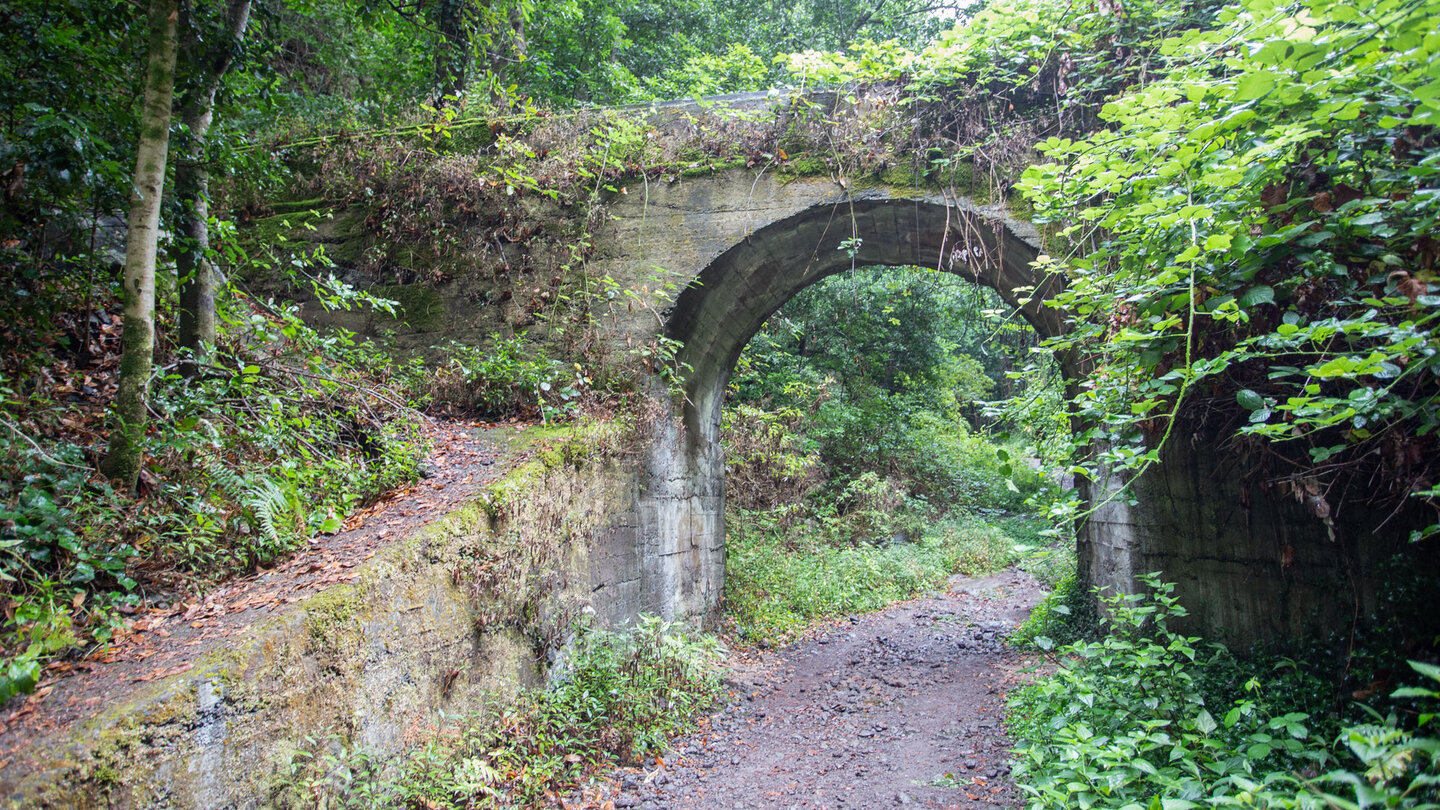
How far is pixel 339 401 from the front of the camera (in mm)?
5141

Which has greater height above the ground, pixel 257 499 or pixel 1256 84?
pixel 1256 84

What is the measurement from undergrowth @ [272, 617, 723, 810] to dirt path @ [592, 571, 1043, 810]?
241 millimetres

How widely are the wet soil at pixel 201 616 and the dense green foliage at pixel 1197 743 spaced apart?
11.8 ft

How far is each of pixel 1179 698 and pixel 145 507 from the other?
542cm

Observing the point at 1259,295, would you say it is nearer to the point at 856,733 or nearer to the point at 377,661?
the point at 856,733

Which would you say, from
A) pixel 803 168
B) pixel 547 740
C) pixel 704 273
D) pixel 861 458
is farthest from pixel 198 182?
pixel 861 458

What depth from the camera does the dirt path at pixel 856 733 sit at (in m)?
4.15

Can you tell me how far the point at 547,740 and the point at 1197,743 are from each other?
3.60 m

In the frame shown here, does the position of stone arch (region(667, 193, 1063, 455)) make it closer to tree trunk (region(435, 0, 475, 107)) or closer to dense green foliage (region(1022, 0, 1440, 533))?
dense green foliage (region(1022, 0, 1440, 533))

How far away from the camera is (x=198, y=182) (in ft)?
14.2

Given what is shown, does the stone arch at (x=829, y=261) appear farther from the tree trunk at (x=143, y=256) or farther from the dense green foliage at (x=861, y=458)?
the tree trunk at (x=143, y=256)

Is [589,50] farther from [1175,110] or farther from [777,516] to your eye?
[1175,110]

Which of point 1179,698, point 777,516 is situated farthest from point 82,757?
point 777,516

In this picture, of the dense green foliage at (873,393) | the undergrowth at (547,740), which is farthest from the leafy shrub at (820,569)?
the undergrowth at (547,740)
